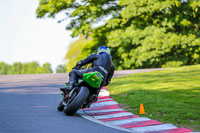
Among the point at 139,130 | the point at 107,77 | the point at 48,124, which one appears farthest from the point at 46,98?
the point at 139,130

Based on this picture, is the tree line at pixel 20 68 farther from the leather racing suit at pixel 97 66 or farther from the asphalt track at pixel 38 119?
the leather racing suit at pixel 97 66

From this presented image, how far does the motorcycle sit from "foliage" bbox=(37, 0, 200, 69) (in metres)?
20.3

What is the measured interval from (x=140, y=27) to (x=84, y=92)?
22.3 m

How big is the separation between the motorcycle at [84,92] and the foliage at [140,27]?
20301 millimetres

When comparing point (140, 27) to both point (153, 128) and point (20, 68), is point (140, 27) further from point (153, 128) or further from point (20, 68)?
point (20, 68)

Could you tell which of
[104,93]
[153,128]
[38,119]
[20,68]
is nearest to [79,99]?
[38,119]

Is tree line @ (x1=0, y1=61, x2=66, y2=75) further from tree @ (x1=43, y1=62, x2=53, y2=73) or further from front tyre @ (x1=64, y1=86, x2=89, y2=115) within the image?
front tyre @ (x1=64, y1=86, x2=89, y2=115)

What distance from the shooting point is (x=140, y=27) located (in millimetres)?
29875

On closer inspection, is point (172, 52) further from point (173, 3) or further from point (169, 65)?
point (173, 3)

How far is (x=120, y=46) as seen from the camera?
3186 cm

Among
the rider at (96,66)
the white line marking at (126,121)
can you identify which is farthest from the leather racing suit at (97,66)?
the white line marking at (126,121)

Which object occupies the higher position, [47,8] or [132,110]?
[47,8]

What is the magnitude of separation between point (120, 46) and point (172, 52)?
4476 millimetres

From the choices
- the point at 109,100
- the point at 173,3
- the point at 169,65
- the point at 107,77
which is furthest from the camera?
the point at 169,65
